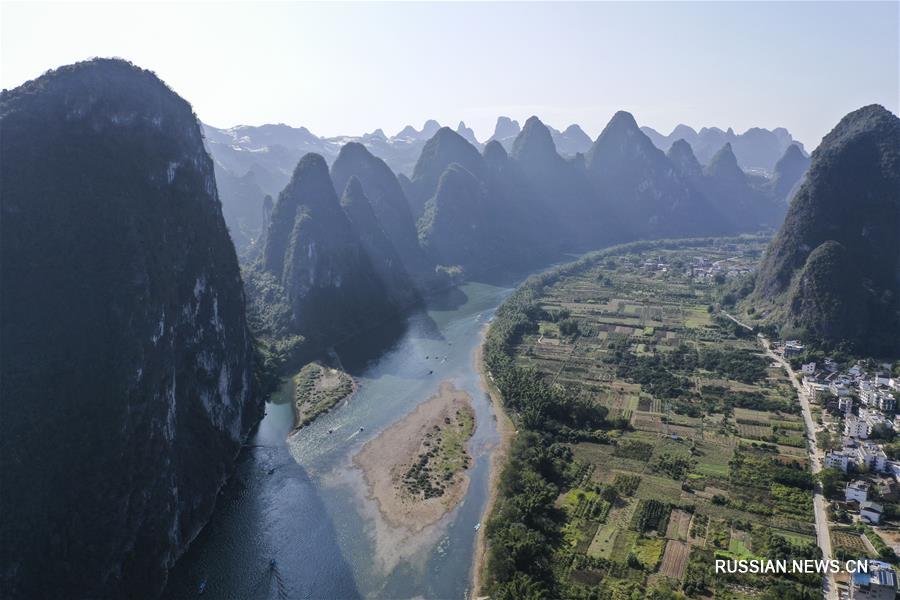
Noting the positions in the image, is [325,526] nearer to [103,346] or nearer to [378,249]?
[103,346]

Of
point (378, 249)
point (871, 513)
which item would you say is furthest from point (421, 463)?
point (378, 249)

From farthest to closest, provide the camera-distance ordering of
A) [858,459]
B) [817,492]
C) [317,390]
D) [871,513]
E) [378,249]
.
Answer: [378,249], [317,390], [858,459], [817,492], [871,513]

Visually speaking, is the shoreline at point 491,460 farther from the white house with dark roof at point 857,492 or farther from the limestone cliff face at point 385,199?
the limestone cliff face at point 385,199

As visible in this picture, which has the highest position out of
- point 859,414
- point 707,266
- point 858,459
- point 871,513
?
point 871,513

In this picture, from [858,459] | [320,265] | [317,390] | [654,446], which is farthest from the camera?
[320,265]

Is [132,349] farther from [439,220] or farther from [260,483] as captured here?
[439,220]

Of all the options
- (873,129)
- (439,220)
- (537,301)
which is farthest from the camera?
(439,220)

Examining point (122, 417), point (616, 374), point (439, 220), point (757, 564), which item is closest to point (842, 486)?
point (757, 564)

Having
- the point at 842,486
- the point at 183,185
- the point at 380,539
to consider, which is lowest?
the point at 842,486
